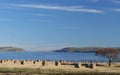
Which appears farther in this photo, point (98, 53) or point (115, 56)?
point (98, 53)

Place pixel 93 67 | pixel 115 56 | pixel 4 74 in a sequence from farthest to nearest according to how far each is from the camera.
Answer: pixel 115 56 → pixel 93 67 → pixel 4 74

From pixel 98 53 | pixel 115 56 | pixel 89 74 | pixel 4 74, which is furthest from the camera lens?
pixel 98 53

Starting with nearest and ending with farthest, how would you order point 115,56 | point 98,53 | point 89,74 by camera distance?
point 89,74 → point 115,56 → point 98,53

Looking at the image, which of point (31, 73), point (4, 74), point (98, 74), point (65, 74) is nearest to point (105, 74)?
point (98, 74)

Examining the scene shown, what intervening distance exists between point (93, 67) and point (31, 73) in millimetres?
20299

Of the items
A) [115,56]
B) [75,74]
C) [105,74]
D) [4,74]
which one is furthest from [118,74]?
[115,56]

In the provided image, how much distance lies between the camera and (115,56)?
11006 cm

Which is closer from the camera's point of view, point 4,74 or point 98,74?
point 4,74

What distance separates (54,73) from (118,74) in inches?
396

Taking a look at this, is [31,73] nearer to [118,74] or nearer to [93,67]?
[118,74]

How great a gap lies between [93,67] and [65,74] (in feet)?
61.6

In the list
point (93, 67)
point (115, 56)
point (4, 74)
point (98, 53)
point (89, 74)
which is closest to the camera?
point (4, 74)

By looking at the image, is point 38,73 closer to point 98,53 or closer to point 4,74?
point 4,74

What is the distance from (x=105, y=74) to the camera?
213 feet
